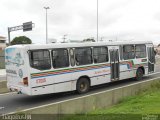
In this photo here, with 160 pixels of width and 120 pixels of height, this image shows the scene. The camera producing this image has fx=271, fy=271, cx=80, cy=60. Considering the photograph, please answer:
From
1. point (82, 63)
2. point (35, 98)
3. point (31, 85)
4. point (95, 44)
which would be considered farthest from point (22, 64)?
point (95, 44)

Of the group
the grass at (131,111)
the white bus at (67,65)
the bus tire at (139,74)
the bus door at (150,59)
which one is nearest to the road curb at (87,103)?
the grass at (131,111)

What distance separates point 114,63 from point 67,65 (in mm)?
3577

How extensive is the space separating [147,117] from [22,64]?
607 centimetres

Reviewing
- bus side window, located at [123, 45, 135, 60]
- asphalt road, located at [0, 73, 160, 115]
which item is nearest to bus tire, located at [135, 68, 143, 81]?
bus side window, located at [123, 45, 135, 60]

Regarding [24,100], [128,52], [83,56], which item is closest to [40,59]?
[24,100]

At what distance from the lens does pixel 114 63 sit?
15656 millimetres

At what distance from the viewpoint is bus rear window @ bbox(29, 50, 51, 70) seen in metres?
11.8

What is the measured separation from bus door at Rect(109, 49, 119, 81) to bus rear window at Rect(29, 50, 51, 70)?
448cm

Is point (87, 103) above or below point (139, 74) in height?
below

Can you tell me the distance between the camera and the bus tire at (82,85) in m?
13.8

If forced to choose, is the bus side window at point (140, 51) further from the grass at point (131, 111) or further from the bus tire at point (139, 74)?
the grass at point (131, 111)

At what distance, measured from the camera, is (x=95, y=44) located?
14.8m

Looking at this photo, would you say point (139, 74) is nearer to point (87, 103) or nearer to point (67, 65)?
point (67, 65)

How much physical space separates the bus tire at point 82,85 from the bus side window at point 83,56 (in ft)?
2.87
